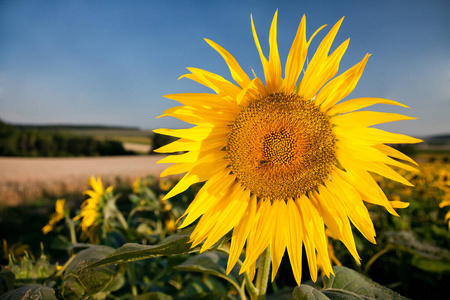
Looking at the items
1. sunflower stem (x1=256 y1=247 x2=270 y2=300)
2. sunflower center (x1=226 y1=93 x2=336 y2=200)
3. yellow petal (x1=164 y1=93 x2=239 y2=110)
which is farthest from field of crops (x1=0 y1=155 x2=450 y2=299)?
yellow petal (x1=164 y1=93 x2=239 y2=110)

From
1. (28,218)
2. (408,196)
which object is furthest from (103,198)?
(28,218)

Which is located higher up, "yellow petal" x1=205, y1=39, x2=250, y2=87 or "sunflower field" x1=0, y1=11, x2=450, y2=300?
"yellow petal" x1=205, y1=39, x2=250, y2=87

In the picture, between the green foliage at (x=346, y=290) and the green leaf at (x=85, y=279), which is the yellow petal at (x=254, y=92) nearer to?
the green foliage at (x=346, y=290)

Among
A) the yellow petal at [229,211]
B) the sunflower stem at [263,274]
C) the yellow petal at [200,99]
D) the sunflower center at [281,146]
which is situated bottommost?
the sunflower stem at [263,274]

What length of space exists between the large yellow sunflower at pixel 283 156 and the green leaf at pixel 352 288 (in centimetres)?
11

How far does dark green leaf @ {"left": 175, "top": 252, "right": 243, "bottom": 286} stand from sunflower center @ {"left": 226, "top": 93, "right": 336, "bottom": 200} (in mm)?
456

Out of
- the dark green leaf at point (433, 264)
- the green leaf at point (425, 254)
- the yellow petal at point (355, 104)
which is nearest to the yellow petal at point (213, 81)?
the yellow petal at point (355, 104)

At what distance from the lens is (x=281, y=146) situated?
1239 millimetres

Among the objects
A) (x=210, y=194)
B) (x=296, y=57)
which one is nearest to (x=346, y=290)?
(x=210, y=194)

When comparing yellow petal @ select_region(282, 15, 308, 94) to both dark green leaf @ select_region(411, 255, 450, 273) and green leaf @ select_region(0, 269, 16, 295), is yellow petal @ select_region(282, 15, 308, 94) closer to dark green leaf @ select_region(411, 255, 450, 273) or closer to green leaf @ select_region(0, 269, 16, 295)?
green leaf @ select_region(0, 269, 16, 295)

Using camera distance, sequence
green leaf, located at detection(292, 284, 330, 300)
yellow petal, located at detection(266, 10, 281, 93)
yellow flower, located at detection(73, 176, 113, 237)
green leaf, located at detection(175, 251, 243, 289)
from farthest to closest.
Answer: yellow flower, located at detection(73, 176, 113, 237) → green leaf, located at detection(175, 251, 243, 289) → yellow petal, located at detection(266, 10, 281, 93) → green leaf, located at detection(292, 284, 330, 300)

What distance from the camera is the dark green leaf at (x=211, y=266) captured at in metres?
1.40

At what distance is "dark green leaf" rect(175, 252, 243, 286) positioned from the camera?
1.40 m

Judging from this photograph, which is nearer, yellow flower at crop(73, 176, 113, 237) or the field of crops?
the field of crops
